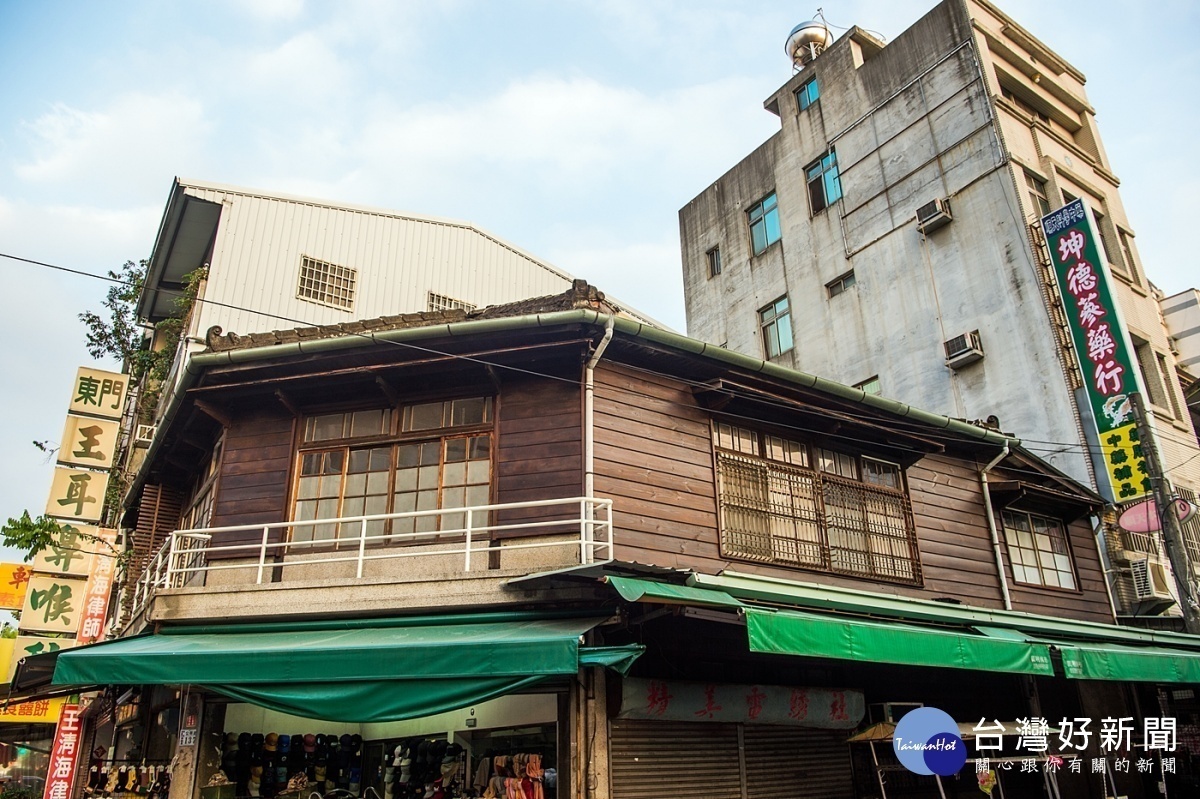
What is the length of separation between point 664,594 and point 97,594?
12022 mm

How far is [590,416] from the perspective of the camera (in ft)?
34.7

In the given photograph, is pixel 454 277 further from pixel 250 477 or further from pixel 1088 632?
pixel 1088 632

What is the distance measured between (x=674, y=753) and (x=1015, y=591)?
7.96 meters

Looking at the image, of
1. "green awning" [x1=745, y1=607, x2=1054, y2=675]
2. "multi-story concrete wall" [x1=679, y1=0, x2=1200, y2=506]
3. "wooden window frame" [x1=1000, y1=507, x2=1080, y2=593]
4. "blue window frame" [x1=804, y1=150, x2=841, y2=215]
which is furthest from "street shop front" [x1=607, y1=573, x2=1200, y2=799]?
"blue window frame" [x1=804, y1=150, x2=841, y2=215]

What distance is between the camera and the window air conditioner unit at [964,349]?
19.3 m

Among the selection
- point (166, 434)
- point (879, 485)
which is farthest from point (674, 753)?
point (166, 434)

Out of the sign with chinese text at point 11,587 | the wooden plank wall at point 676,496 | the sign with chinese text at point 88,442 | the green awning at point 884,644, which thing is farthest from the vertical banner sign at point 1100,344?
the sign with chinese text at point 11,587

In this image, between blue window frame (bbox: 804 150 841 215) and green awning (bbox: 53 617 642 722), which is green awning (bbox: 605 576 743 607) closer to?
green awning (bbox: 53 617 642 722)

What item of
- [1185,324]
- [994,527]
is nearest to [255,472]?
[994,527]

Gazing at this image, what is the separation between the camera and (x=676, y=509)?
11.0 meters

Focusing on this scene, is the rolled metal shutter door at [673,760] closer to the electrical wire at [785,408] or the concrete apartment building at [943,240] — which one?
the electrical wire at [785,408]

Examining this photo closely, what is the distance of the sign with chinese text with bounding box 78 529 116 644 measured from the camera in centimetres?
1484

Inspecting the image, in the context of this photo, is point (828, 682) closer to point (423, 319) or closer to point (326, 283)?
point (423, 319)

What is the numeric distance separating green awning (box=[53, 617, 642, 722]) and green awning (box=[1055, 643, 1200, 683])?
259 inches
